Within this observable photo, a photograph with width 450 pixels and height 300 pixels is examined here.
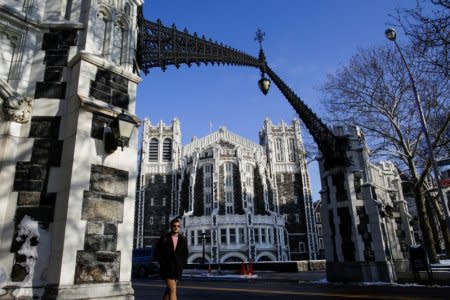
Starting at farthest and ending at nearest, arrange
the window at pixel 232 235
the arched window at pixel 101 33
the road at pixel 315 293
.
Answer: the window at pixel 232 235, the road at pixel 315 293, the arched window at pixel 101 33

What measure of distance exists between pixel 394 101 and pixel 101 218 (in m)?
18.1

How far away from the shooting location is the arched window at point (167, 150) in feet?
203

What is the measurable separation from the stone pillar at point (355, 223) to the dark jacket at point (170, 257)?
8889 millimetres

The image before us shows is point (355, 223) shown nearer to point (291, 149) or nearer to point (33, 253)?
point (33, 253)

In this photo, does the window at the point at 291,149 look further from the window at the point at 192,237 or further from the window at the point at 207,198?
the window at the point at 192,237

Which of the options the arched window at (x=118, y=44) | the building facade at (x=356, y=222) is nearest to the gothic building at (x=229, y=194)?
the building facade at (x=356, y=222)

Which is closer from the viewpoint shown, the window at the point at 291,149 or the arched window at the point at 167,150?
the arched window at the point at 167,150

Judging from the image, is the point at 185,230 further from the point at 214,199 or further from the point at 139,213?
the point at 139,213

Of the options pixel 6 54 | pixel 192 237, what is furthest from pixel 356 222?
pixel 192 237

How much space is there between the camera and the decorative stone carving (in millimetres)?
4551

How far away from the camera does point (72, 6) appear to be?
5535 millimetres

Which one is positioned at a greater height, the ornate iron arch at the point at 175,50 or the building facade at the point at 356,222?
the ornate iron arch at the point at 175,50

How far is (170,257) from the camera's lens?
181 inches

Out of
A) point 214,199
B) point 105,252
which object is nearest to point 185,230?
point 214,199
